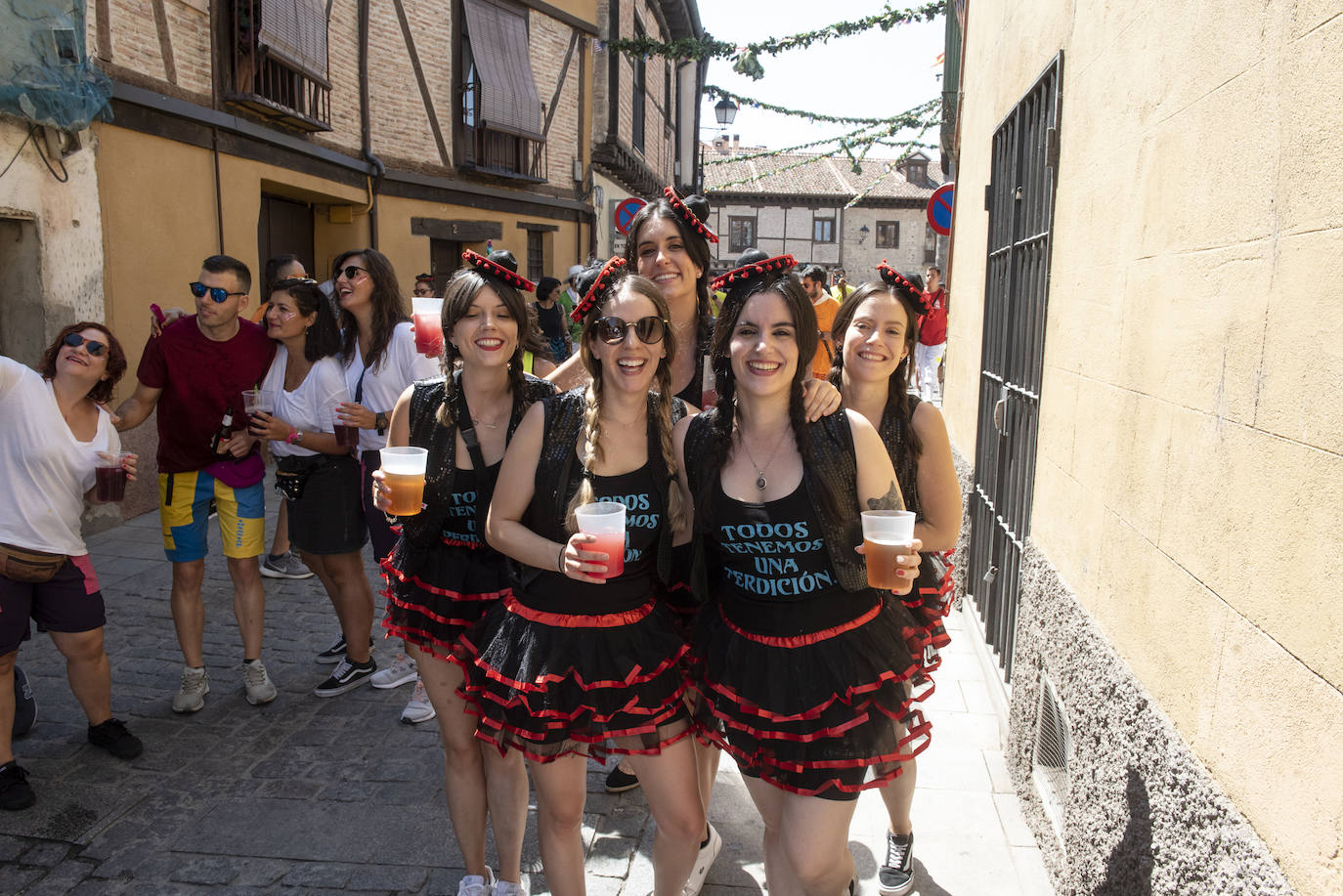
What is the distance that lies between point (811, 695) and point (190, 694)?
318cm

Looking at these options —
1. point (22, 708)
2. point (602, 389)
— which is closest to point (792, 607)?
point (602, 389)

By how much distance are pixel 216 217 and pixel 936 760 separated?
8.15 m

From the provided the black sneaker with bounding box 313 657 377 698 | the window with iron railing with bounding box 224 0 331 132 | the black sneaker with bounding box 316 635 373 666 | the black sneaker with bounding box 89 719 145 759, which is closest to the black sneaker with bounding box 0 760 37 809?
the black sneaker with bounding box 89 719 145 759

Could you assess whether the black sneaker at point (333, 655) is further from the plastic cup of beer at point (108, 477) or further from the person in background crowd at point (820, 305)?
the person in background crowd at point (820, 305)

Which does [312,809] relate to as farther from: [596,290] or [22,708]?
[596,290]

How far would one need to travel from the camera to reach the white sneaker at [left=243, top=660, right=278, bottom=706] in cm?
432

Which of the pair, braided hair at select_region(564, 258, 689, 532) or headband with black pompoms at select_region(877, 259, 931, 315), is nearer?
braided hair at select_region(564, 258, 689, 532)

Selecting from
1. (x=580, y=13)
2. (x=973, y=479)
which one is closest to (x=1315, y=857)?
(x=973, y=479)

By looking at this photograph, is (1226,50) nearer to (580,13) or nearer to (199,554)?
(199,554)

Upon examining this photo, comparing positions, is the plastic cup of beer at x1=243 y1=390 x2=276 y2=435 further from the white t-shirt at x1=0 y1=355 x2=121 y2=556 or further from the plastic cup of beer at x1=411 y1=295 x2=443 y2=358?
the plastic cup of beer at x1=411 y1=295 x2=443 y2=358

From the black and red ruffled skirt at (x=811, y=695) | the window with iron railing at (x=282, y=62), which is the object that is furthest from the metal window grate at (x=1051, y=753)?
the window with iron railing at (x=282, y=62)

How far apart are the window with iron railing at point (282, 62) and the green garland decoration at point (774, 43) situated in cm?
492

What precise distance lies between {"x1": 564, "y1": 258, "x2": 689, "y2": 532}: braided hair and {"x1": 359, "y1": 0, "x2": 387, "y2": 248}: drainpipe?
1046cm

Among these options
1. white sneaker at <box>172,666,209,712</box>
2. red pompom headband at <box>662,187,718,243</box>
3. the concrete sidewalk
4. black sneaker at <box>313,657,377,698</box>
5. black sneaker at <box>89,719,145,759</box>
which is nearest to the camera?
the concrete sidewalk
